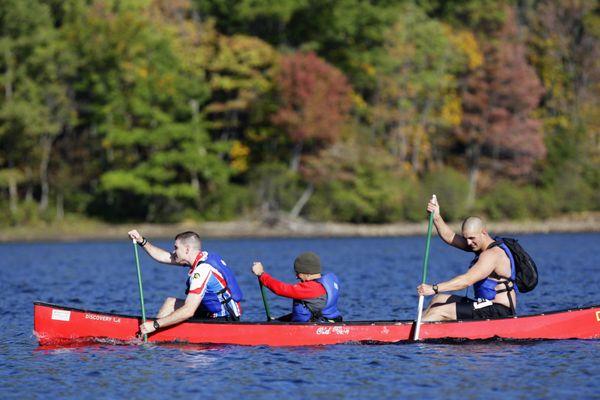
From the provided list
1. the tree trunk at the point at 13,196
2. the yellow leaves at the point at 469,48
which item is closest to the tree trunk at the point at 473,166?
the yellow leaves at the point at 469,48

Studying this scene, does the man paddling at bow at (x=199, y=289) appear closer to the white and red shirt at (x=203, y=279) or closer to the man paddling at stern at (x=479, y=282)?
the white and red shirt at (x=203, y=279)

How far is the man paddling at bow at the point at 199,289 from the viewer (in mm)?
15742

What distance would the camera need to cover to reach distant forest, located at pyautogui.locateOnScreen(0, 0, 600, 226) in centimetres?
5419

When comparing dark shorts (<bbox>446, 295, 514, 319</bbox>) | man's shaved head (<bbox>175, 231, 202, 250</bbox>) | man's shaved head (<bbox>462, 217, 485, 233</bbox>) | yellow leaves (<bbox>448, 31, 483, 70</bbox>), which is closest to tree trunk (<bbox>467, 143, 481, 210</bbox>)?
yellow leaves (<bbox>448, 31, 483, 70</bbox>)

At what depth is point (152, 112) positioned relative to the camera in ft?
178

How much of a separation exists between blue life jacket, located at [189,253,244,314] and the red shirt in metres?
0.70

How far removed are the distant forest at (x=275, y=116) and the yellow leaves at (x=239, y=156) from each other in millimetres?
116

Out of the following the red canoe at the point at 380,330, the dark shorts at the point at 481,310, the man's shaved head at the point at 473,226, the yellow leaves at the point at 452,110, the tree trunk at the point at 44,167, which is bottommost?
the red canoe at the point at 380,330

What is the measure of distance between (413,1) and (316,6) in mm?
8609

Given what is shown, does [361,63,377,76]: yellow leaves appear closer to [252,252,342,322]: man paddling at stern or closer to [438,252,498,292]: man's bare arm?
[252,252,342,322]: man paddling at stern

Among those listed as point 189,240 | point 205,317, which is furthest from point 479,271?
point 205,317

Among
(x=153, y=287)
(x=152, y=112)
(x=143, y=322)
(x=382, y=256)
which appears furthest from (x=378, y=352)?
(x=152, y=112)

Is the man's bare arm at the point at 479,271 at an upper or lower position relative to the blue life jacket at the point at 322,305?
upper

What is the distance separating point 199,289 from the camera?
15.8 m
